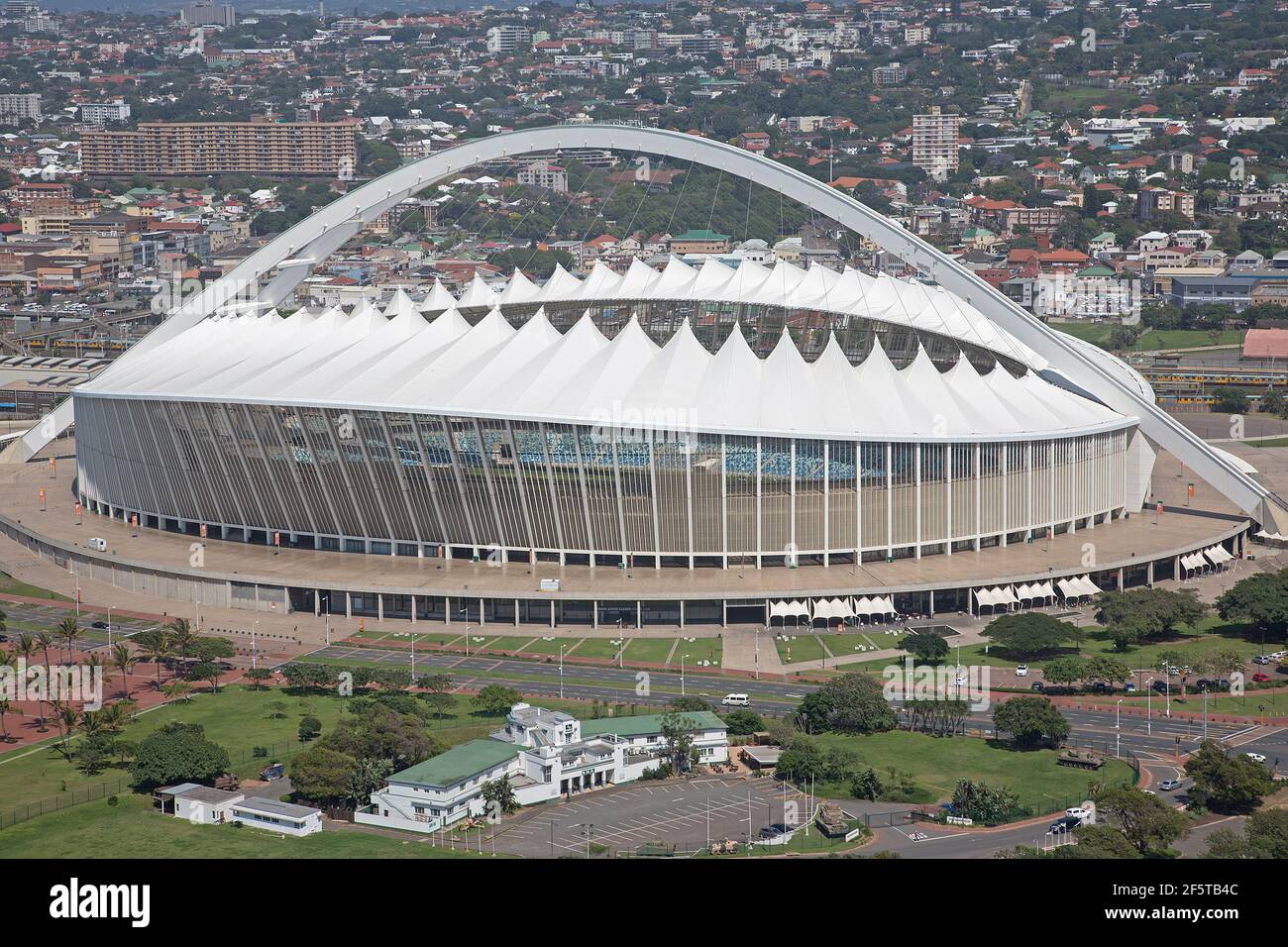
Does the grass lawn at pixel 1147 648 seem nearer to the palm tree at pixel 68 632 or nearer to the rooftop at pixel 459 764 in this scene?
the rooftop at pixel 459 764

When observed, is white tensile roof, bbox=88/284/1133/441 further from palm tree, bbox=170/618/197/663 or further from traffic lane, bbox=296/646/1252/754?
palm tree, bbox=170/618/197/663

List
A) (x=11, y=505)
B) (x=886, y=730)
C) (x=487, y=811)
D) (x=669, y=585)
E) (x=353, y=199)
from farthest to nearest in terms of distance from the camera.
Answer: (x=353, y=199), (x=11, y=505), (x=669, y=585), (x=886, y=730), (x=487, y=811)

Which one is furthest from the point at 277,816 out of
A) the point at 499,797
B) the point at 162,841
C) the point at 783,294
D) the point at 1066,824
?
the point at 783,294

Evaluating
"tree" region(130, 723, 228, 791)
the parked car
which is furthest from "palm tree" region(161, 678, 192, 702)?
the parked car

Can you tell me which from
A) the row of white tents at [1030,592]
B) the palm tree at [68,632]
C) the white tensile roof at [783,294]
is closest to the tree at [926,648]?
the row of white tents at [1030,592]

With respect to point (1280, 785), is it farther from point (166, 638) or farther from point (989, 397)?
point (166, 638)

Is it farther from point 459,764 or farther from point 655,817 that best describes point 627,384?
point 655,817
